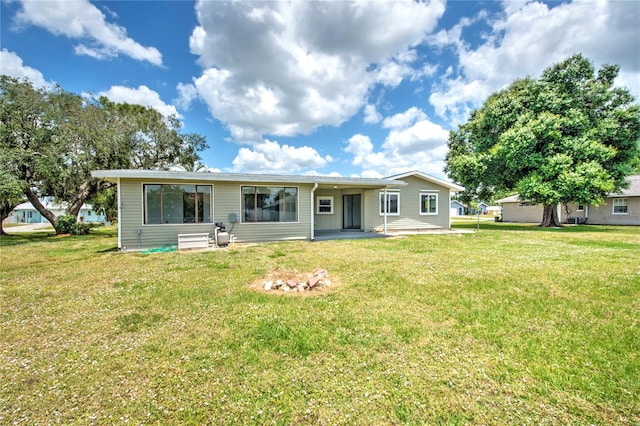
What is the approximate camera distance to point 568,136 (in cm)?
1545

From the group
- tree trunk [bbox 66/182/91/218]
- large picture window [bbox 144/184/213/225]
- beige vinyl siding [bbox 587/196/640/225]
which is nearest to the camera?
large picture window [bbox 144/184/213/225]

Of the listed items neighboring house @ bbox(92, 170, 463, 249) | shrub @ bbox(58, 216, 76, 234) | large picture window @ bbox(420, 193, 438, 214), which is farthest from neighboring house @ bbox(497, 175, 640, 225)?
shrub @ bbox(58, 216, 76, 234)

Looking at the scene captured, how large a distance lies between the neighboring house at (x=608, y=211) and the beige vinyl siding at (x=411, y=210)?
25.4 ft

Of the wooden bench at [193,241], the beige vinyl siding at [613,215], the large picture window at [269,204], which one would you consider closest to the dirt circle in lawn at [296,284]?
the wooden bench at [193,241]

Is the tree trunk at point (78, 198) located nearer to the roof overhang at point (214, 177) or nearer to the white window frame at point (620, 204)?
the roof overhang at point (214, 177)

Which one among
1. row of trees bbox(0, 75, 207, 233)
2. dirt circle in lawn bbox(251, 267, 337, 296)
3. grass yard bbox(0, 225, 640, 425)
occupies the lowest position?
grass yard bbox(0, 225, 640, 425)

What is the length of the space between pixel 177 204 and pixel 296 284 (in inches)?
276

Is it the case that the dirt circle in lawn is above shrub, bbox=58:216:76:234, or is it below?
below

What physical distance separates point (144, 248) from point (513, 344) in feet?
35.1

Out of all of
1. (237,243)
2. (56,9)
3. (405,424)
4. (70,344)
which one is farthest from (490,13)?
(56,9)

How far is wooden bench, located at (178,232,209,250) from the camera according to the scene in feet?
30.8

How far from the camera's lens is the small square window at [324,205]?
48.9ft

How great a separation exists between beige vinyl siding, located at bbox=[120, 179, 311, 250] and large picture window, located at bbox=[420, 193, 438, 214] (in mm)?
7599

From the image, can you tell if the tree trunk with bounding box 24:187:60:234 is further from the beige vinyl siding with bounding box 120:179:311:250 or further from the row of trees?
the beige vinyl siding with bounding box 120:179:311:250
